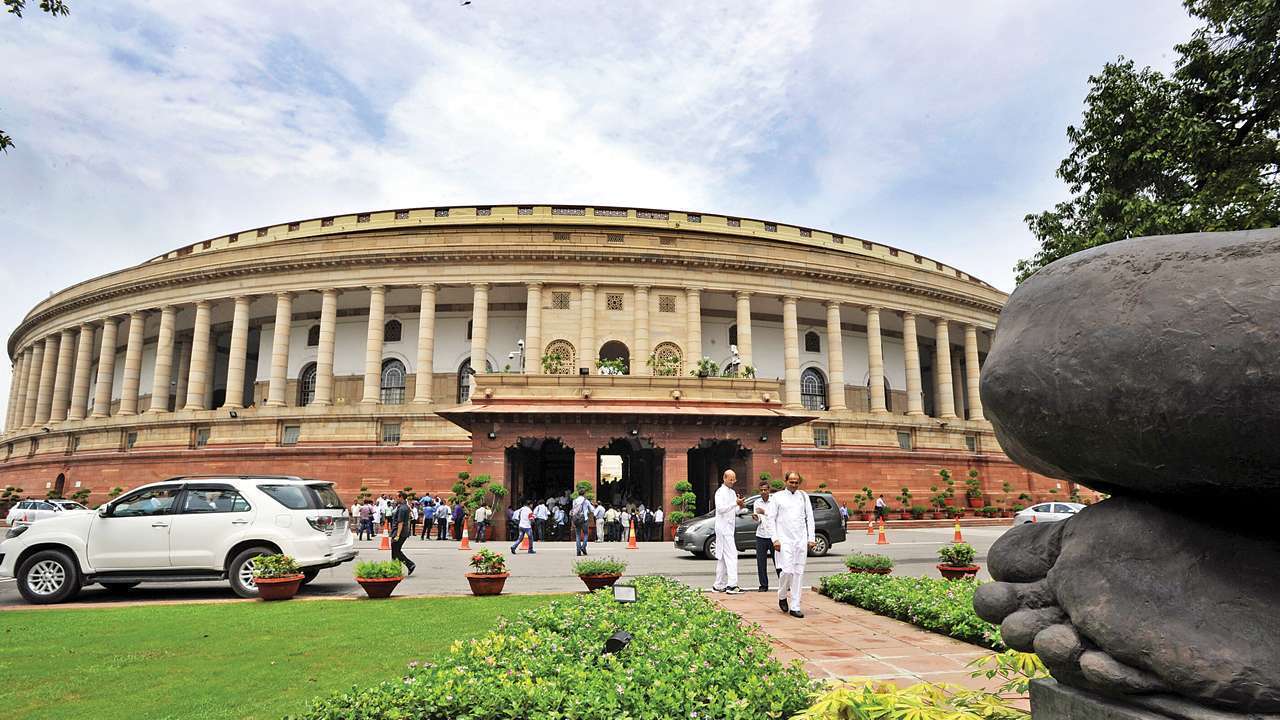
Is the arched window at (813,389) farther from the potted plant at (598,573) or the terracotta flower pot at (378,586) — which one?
the terracotta flower pot at (378,586)

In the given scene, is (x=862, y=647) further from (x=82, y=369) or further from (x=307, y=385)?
(x=82, y=369)

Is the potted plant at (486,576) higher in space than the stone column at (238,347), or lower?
lower

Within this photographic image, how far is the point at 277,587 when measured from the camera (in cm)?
986

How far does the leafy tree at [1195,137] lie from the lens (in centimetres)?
1114

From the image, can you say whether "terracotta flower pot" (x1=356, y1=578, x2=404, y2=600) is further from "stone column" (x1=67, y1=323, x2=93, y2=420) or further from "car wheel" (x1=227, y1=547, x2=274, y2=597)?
"stone column" (x1=67, y1=323, x2=93, y2=420)

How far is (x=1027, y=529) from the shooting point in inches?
119

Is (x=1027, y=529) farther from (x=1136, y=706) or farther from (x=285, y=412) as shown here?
(x=285, y=412)

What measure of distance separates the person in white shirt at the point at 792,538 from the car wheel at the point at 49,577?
33.2 ft

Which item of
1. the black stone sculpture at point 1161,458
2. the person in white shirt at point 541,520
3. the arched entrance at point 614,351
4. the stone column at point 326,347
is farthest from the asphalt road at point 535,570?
the stone column at point 326,347

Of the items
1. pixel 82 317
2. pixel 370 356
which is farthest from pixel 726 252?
pixel 82 317

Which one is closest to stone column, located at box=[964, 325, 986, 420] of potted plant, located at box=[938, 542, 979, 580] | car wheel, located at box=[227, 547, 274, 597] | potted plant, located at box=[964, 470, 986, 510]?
potted plant, located at box=[964, 470, 986, 510]

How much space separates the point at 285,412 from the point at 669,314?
69.7 ft

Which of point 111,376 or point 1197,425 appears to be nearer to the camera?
point 1197,425

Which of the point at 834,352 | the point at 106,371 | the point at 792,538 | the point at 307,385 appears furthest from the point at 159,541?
the point at 106,371
